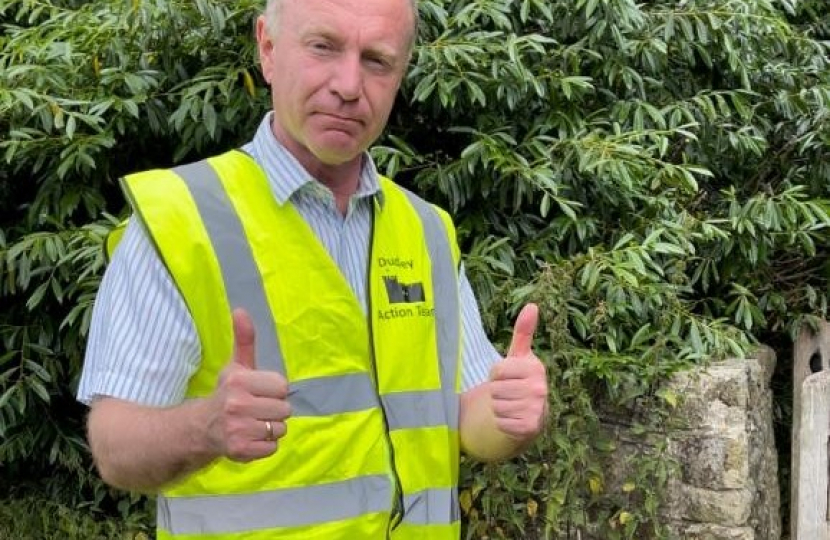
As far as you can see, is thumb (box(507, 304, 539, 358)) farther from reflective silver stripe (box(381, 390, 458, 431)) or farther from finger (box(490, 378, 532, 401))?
reflective silver stripe (box(381, 390, 458, 431))

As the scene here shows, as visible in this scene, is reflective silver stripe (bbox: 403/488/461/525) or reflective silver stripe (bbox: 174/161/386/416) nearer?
reflective silver stripe (bbox: 174/161/386/416)

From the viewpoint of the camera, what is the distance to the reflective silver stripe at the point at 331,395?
1967 mm

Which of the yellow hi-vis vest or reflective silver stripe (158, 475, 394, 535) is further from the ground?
the yellow hi-vis vest

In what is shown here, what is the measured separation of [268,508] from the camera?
1946 mm

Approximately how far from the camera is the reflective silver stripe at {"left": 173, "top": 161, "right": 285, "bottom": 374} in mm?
1925

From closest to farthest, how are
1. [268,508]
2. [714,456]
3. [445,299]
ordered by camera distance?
[268,508], [445,299], [714,456]

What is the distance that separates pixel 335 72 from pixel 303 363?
1.63ft

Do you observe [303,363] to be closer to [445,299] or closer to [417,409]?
[417,409]

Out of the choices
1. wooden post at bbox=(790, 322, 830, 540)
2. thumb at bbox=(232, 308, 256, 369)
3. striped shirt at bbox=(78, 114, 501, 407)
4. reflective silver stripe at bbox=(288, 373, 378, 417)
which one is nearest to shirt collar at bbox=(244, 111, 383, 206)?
striped shirt at bbox=(78, 114, 501, 407)

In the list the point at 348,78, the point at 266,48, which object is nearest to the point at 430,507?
the point at 348,78

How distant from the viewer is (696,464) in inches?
159

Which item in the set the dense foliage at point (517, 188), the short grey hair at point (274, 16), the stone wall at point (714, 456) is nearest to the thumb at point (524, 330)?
the short grey hair at point (274, 16)

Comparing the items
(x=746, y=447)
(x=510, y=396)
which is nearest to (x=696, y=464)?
(x=746, y=447)

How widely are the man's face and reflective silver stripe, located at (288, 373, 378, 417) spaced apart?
38cm
